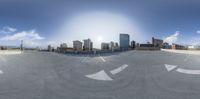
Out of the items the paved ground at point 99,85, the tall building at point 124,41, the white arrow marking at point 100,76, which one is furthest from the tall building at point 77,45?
the white arrow marking at point 100,76

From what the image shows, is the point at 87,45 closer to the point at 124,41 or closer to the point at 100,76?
the point at 124,41

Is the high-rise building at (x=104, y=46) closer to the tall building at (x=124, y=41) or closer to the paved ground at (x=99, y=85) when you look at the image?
the tall building at (x=124, y=41)

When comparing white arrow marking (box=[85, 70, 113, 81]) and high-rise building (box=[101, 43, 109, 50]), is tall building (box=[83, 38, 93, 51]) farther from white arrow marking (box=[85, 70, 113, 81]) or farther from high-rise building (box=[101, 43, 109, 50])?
white arrow marking (box=[85, 70, 113, 81])

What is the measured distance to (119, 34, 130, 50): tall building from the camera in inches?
631

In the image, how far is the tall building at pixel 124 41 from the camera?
631 inches

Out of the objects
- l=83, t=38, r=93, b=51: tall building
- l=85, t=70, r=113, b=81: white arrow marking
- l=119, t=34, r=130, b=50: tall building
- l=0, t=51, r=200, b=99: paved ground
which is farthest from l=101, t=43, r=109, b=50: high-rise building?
l=85, t=70, r=113, b=81: white arrow marking

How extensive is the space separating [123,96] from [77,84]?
329cm

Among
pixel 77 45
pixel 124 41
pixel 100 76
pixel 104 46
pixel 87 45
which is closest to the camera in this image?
pixel 100 76

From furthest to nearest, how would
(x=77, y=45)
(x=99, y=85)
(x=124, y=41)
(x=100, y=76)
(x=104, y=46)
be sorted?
(x=77, y=45) < (x=104, y=46) < (x=124, y=41) < (x=100, y=76) < (x=99, y=85)

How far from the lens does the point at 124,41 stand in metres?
16.4

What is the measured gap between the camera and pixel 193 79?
12.1m

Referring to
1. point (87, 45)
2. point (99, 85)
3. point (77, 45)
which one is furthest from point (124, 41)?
point (99, 85)

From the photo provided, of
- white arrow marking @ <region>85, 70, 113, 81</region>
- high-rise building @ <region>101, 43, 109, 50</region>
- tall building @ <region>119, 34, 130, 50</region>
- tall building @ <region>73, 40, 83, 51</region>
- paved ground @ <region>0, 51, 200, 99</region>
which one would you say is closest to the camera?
paved ground @ <region>0, 51, 200, 99</region>

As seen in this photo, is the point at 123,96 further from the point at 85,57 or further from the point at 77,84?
the point at 85,57
